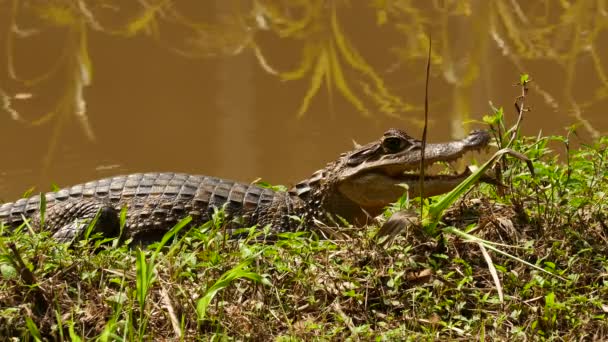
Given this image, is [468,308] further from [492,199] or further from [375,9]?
[375,9]

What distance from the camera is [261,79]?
1030 cm

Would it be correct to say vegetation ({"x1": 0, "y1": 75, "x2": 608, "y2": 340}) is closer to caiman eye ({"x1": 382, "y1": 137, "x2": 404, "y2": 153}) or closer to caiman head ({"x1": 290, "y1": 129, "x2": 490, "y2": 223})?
caiman head ({"x1": 290, "y1": 129, "x2": 490, "y2": 223})

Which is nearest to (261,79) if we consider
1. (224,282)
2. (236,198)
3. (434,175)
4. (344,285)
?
(236,198)

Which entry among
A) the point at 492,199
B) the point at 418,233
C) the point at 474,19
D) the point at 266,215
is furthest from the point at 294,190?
the point at 474,19

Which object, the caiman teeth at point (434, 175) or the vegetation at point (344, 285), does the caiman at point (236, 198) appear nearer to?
the caiman teeth at point (434, 175)

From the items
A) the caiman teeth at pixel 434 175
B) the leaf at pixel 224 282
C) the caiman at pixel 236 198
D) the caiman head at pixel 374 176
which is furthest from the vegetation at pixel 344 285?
the caiman at pixel 236 198

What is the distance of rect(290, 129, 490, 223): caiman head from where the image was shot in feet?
19.2

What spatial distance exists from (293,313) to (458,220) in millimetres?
974

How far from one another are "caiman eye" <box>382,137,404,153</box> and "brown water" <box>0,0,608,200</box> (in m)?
1.85

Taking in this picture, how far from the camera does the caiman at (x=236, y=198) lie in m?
6.12

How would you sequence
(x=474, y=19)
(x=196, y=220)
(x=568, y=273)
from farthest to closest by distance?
1. (x=474, y=19)
2. (x=196, y=220)
3. (x=568, y=273)

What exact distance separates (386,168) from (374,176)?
85 mm

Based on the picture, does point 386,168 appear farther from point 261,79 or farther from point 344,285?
point 261,79

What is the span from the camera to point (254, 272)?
13.7 ft
